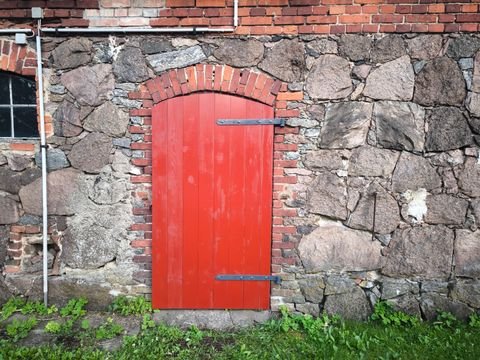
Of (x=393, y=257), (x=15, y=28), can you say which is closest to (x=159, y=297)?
(x=393, y=257)

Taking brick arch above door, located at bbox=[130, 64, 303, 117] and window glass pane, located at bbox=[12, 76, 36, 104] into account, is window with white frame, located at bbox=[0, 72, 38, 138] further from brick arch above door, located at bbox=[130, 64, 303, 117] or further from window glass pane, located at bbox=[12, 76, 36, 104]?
brick arch above door, located at bbox=[130, 64, 303, 117]

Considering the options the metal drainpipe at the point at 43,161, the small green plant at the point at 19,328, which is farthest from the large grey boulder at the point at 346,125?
the small green plant at the point at 19,328

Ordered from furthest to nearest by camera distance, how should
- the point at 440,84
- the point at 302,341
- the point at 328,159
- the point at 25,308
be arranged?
the point at 25,308, the point at 328,159, the point at 440,84, the point at 302,341

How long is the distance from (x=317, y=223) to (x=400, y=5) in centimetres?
209

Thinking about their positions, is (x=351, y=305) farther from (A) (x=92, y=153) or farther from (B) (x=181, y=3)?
(B) (x=181, y=3)

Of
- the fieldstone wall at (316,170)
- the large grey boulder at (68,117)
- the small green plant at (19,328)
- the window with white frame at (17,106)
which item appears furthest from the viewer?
the window with white frame at (17,106)

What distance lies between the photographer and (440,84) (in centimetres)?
289

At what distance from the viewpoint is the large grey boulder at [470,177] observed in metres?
2.94

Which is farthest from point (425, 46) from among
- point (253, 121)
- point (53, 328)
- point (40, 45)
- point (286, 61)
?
point (53, 328)

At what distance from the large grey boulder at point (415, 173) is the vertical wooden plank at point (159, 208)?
2.16 m

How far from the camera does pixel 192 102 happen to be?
2.94 m

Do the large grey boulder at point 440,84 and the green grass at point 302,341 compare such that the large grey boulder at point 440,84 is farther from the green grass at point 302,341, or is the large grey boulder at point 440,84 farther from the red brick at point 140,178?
the red brick at point 140,178

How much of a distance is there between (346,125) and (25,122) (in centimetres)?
310

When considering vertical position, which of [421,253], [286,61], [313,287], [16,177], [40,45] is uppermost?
[40,45]
